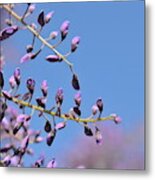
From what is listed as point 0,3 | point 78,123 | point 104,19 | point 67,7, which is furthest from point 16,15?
point 78,123

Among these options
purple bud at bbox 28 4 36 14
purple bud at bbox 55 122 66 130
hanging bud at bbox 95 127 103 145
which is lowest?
hanging bud at bbox 95 127 103 145

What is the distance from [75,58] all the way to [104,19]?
0.16m

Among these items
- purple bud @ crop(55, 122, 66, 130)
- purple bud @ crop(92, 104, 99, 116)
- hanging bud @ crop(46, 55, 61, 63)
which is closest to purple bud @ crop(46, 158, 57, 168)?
purple bud @ crop(55, 122, 66, 130)

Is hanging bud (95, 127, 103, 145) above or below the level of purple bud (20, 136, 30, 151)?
above

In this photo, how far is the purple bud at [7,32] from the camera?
160 centimetres

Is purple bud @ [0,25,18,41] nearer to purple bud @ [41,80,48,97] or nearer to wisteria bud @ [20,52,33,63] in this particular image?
wisteria bud @ [20,52,33,63]

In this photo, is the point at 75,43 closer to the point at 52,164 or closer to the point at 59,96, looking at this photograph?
the point at 59,96

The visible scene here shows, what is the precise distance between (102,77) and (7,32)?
360 mm

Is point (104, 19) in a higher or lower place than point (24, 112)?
higher

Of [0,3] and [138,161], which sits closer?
[138,161]

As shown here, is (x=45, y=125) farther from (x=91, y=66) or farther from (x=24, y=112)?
(x=91, y=66)

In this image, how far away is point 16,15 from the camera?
1599 mm

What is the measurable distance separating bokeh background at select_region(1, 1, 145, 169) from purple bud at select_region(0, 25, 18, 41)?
0.06m

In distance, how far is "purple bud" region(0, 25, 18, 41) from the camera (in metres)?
1.60
